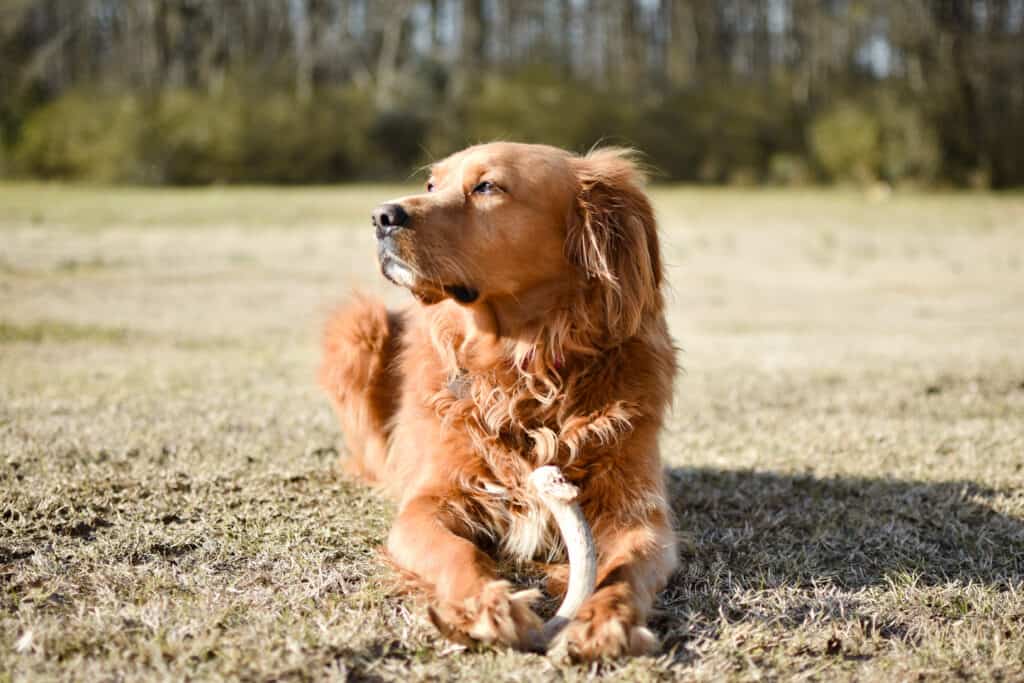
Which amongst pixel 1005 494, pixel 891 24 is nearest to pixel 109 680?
pixel 1005 494

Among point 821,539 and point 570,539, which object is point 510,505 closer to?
point 570,539

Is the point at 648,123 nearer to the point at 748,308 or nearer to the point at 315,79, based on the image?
the point at 315,79

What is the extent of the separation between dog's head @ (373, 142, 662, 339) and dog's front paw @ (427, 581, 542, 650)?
1.11 m

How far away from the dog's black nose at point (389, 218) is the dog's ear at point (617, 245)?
61cm

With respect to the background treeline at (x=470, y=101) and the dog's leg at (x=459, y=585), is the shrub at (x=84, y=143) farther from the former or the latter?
the dog's leg at (x=459, y=585)

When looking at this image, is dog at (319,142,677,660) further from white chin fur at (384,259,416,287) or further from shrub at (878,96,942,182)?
shrub at (878,96,942,182)

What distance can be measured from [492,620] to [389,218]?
135 cm

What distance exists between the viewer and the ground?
2770mm

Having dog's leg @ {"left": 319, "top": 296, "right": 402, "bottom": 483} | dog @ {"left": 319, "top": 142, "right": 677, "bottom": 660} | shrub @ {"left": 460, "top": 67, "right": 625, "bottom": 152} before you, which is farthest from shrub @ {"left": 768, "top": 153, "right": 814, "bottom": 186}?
dog @ {"left": 319, "top": 142, "right": 677, "bottom": 660}

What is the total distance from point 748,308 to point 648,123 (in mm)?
21928

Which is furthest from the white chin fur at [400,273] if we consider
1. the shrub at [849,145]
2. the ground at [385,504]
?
the shrub at [849,145]

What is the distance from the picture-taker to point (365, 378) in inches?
179

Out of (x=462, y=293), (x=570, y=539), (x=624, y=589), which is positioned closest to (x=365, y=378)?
(x=462, y=293)

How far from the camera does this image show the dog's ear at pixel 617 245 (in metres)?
3.62
